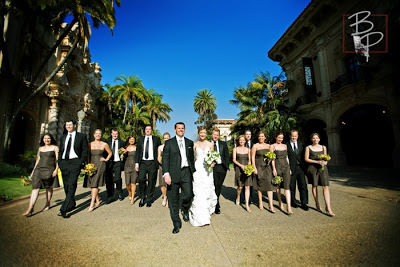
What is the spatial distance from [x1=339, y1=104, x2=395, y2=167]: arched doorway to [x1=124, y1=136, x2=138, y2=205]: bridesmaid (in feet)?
55.5

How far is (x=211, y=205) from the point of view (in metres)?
4.35

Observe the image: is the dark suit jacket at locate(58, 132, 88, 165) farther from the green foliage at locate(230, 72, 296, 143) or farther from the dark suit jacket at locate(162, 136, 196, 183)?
the green foliage at locate(230, 72, 296, 143)

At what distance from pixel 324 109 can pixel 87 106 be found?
2515 cm

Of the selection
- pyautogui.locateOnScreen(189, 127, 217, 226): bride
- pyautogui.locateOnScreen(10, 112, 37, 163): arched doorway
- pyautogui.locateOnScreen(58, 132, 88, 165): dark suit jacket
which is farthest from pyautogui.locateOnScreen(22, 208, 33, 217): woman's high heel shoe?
pyautogui.locateOnScreen(10, 112, 37, 163): arched doorway

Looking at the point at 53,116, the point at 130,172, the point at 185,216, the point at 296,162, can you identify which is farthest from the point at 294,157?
the point at 53,116

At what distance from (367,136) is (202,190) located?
1830 cm

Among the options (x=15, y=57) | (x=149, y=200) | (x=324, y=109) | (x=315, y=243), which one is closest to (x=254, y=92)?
(x=324, y=109)

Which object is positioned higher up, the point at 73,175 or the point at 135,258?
the point at 73,175

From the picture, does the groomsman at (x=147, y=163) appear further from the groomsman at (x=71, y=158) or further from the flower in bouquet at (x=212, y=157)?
the flower in bouquet at (x=212, y=157)

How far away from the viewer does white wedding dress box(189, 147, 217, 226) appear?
378 centimetres

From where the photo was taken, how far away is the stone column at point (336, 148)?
49.4ft

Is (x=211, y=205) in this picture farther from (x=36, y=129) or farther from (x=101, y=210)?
(x=36, y=129)

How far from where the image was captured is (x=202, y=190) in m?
4.11

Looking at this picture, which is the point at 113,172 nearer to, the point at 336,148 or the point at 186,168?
the point at 186,168
